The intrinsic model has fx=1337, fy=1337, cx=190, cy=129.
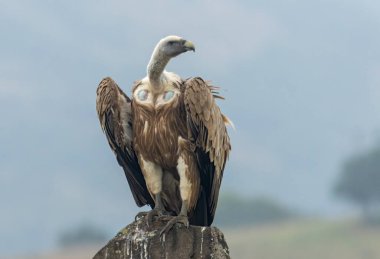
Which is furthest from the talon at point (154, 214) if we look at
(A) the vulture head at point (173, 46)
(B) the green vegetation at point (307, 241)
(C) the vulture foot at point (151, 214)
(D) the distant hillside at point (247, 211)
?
(D) the distant hillside at point (247, 211)

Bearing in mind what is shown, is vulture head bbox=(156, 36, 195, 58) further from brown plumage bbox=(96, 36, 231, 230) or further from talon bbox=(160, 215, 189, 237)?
talon bbox=(160, 215, 189, 237)

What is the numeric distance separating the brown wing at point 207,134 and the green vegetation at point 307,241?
44.1 meters

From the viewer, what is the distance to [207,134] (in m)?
10.4

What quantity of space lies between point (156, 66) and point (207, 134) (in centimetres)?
66

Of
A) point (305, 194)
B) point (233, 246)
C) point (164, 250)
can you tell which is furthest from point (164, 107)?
point (305, 194)

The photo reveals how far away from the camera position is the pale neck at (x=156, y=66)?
10.4 meters

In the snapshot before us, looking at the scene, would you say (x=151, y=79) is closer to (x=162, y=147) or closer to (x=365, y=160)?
(x=162, y=147)

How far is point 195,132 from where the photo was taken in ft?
34.4

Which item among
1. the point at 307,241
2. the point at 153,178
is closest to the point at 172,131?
the point at 153,178

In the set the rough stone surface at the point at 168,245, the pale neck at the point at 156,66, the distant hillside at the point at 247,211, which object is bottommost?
the rough stone surface at the point at 168,245

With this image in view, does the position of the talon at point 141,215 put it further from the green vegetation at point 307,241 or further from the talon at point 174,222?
the green vegetation at point 307,241

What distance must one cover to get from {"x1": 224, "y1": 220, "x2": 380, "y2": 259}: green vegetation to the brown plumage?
144ft

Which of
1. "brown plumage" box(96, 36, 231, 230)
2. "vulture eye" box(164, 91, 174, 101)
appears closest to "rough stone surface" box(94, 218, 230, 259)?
"brown plumage" box(96, 36, 231, 230)

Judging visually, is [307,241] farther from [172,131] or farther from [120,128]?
[172,131]
